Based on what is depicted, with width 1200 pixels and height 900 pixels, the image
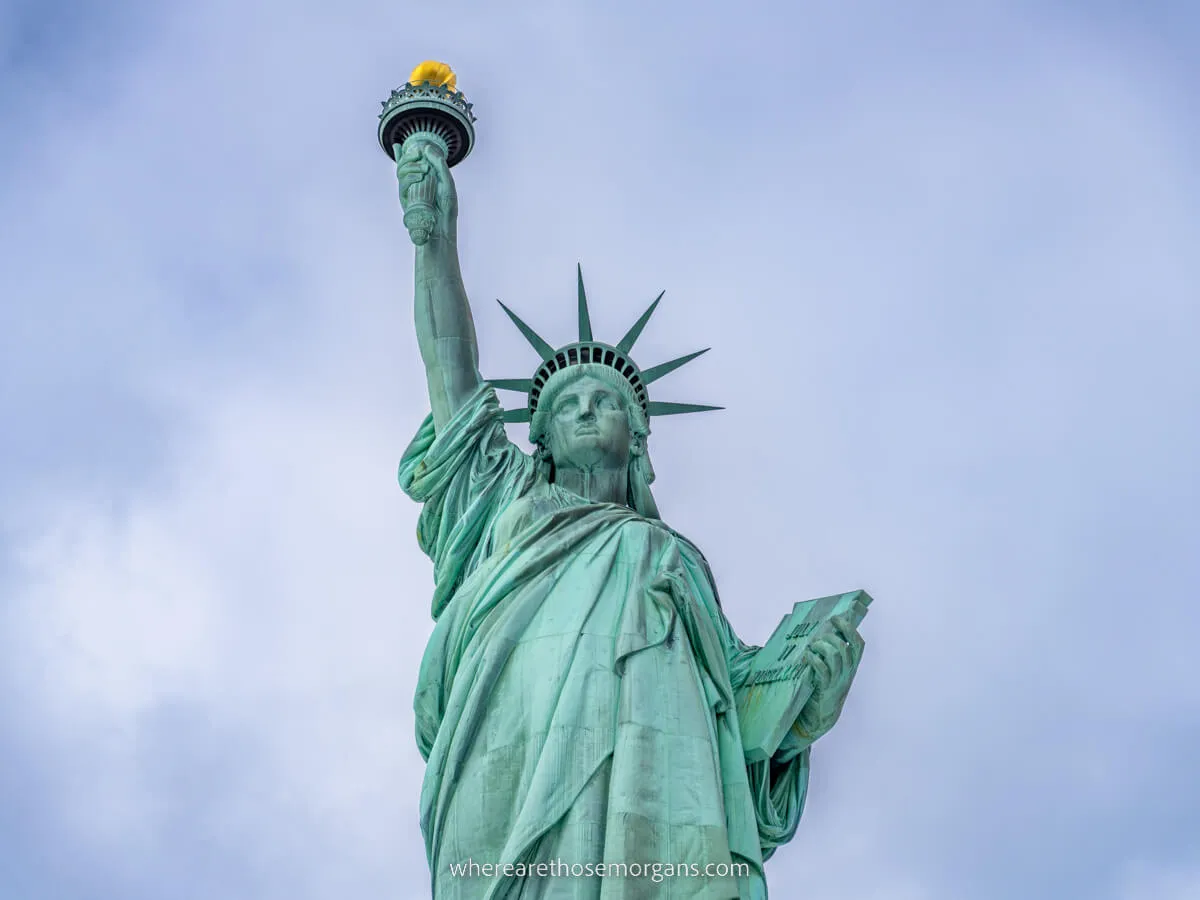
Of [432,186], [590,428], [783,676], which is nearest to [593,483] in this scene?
[590,428]

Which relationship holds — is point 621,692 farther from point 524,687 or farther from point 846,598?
point 846,598

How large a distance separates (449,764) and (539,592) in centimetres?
151

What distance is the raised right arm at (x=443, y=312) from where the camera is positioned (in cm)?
1789

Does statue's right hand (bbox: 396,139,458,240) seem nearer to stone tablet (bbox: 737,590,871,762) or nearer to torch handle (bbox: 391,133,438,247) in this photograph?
torch handle (bbox: 391,133,438,247)

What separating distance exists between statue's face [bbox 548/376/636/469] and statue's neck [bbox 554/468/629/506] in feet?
0.16

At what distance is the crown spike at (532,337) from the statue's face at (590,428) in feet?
2.17

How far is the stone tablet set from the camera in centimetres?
1603

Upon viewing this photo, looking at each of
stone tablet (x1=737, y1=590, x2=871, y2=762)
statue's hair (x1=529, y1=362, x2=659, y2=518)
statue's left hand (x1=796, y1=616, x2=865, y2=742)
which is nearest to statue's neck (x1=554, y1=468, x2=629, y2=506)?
statue's hair (x1=529, y1=362, x2=659, y2=518)

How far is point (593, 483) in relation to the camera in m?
Result: 17.7

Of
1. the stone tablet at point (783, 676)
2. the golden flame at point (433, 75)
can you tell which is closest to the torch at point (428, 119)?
the golden flame at point (433, 75)

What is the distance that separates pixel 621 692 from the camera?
604 inches

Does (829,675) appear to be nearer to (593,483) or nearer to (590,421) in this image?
(593,483)

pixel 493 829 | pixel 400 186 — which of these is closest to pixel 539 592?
pixel 493 829

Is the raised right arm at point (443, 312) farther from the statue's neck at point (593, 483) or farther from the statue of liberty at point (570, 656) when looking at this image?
the statue's neck at point (593, 483)
